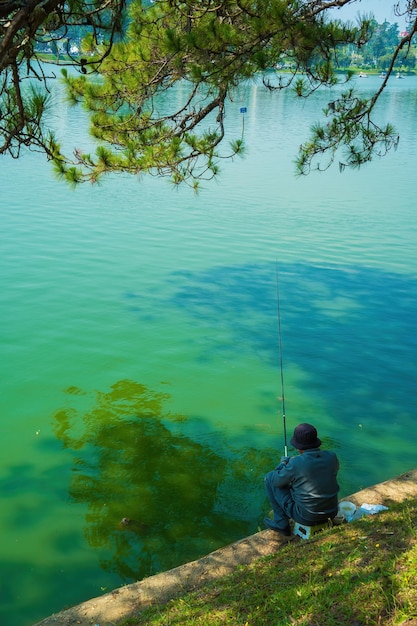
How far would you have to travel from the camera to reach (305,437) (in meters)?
3.46

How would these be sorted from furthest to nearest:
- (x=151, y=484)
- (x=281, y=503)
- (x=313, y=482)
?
1. (x=151, y=484)
2. (x=281, y=503)
3. (x=313, y=482)

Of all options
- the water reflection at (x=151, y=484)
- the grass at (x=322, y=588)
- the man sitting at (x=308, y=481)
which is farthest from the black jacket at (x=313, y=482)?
the water reflection at (x=151, y=484)

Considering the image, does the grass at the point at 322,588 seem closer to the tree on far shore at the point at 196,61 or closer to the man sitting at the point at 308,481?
the man sitting at the point at 308,481

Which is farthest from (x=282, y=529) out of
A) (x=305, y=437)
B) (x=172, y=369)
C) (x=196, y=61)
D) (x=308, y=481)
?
(x=196, y=61)

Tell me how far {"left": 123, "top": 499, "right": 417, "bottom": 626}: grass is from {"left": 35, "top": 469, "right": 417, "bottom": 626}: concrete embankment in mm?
115

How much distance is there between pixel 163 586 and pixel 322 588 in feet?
3.05

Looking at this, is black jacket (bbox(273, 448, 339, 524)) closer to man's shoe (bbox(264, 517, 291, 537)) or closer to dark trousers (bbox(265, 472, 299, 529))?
dark trousers (bbox(265, 472, 299, 529))

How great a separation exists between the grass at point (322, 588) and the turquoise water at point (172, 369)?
3.19ft

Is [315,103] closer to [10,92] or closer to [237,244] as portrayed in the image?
[237,244]

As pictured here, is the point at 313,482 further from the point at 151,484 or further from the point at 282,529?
the point at 151,484

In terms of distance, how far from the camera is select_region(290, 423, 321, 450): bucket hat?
11.3 ft

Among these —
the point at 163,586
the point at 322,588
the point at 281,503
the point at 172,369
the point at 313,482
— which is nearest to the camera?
the point at 322,588

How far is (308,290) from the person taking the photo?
952 cm

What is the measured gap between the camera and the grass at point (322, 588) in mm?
2549
